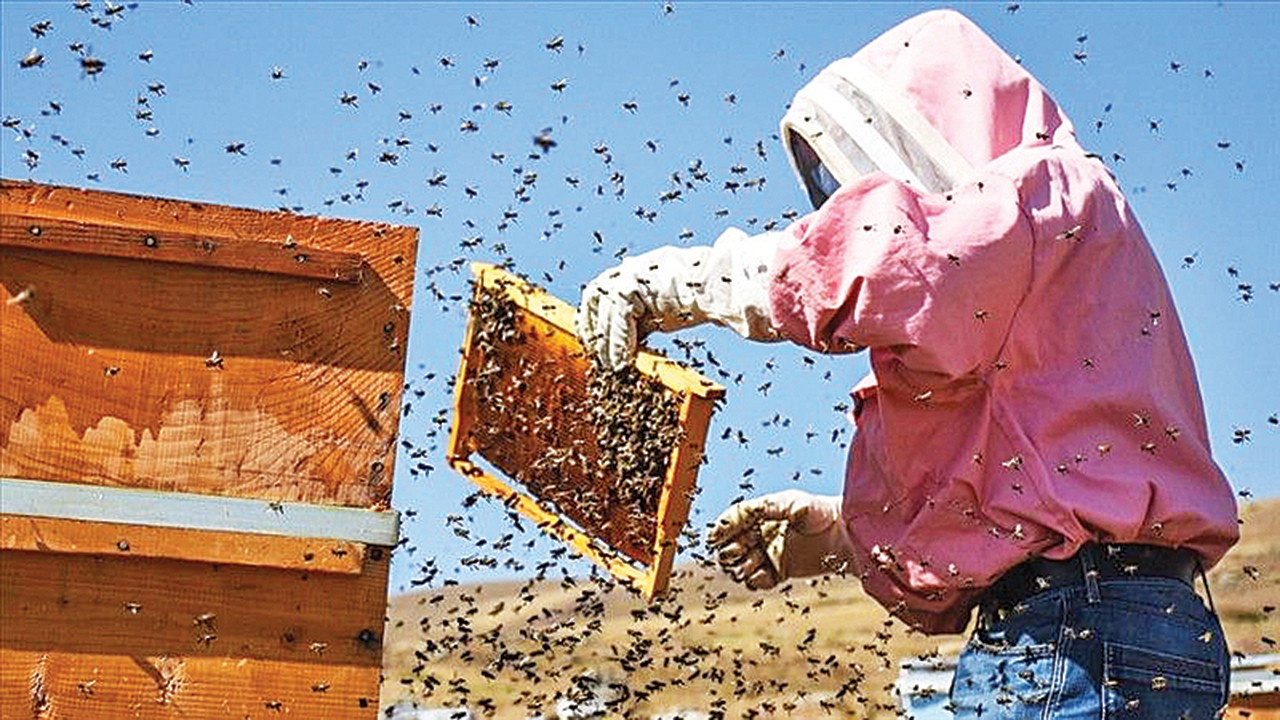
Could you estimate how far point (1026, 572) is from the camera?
4277 millimetres

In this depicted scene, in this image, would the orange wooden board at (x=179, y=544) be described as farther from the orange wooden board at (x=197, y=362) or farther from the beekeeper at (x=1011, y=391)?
the beekeeper at (x=1011, y=391)

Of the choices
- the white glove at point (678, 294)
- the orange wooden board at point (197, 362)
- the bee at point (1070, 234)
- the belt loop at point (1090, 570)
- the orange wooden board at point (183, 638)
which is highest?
the bee at point (1070, 234)

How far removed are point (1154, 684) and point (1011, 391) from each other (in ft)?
2.59

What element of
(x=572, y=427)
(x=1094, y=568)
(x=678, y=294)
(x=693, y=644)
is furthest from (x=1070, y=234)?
(x=693, y=644)

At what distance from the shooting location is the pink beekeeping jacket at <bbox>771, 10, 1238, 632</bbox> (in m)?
4.02

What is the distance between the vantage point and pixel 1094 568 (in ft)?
13.7

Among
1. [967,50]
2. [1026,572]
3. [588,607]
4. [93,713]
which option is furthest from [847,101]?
[93,713]

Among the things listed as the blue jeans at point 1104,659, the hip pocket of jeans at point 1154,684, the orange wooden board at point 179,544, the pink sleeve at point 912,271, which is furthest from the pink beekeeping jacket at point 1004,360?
the orange wooden board at point 179,544

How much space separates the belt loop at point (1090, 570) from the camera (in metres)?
4.14

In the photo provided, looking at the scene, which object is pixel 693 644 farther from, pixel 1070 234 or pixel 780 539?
pixel 1070 234

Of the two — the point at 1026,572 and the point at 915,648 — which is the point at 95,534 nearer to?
the point at 1026,572

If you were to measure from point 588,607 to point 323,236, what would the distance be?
2.07m

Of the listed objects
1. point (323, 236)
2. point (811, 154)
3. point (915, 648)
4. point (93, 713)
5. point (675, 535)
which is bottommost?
point (915, 648)

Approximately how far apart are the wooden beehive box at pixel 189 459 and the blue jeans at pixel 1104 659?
61.5 inches
